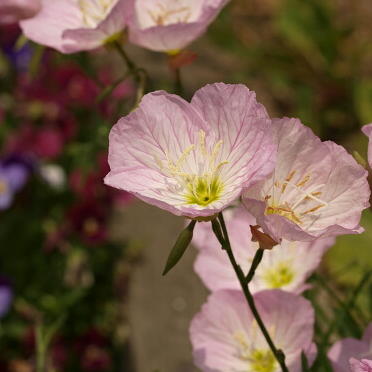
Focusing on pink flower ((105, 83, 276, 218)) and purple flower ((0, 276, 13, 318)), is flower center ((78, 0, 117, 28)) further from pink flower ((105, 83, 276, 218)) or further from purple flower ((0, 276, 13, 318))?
purple flower ((0, 276, 13, 318))

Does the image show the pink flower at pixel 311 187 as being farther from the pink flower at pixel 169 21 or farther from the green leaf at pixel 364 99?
the green leaf at pixel 364 99

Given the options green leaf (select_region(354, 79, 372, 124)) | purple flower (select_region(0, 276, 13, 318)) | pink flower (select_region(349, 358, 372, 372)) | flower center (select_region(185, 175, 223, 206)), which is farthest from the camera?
green leaf (select_region(354, 79, 372, 124))

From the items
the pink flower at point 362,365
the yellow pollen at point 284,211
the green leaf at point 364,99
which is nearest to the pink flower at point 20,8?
the yellow pollen at point 284,211

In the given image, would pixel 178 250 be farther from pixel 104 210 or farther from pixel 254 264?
pixel 104 210

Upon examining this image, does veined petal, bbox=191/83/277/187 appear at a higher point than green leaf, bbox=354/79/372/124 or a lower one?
higher

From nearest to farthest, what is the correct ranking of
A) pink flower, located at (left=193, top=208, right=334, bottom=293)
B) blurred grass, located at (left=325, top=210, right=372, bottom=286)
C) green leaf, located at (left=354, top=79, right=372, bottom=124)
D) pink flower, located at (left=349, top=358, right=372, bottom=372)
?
pink flower, located at (left=349, top=358, right=372, bottom=372) < pink flower, located at (left=193, top=208, right=334, bottom=293) < blurred grass, located at (left=325, top=210, right=372, bottom=286) < green leaf, located at (left=354, top=79, right=372, bottom=124)

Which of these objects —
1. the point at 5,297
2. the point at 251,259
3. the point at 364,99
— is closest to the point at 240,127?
the point at 251,259

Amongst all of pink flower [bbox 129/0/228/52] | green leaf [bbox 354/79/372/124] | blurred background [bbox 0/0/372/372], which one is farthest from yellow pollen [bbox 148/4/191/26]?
green leaf [bbox 354/79/372/124]
